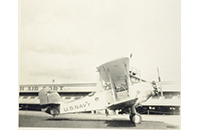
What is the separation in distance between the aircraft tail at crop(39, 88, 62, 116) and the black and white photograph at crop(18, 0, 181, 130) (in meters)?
0.02

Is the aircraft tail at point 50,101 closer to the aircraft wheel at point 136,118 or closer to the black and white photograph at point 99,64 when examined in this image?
the black and white photograph at point 99,64

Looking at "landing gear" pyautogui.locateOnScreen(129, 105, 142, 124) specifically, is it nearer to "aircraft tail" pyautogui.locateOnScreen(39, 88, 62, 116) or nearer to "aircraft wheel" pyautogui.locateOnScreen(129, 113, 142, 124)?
"aircraft wheel" pyautogui.locateOnScreen(129, 113, 142, 124)

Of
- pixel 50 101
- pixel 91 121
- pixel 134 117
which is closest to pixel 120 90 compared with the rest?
pixel 134 117

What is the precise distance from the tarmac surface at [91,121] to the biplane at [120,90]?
10 cm

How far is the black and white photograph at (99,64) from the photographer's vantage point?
3611 mm

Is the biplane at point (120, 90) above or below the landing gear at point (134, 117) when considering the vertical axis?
above

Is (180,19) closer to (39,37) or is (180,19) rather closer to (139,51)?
(139,51)

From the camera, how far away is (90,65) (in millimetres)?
3750

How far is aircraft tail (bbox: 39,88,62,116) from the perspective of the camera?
12.6 ft

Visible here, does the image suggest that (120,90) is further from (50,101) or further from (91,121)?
(50,101)

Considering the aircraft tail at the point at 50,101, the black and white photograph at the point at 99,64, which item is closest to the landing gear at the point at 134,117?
the black and white photograph at the point at 99,64

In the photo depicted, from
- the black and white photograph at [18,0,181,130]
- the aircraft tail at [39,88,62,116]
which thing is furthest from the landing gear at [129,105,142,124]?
A: the aircraft tail at [39,88,62,116]

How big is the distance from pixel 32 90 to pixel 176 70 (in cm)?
216

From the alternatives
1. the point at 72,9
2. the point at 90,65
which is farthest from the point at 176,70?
the point at 72,9
